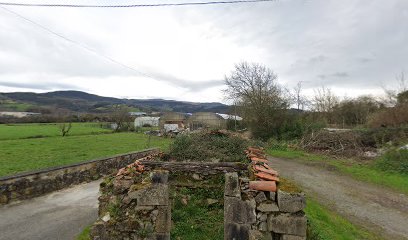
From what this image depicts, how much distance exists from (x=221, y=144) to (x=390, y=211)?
206 inches

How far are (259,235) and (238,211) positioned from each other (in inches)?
17.9

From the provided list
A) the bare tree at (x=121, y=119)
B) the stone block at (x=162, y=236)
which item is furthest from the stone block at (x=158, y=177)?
the bare tree at (x=121, y=119)

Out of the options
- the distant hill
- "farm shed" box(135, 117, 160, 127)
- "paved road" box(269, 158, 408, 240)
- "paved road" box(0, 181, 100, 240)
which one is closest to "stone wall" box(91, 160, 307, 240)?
"paved road" box(0, 181, 100, 240)

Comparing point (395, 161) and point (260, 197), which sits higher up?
point (260, 197)

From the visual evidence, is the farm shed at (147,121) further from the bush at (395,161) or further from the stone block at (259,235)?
the stone block at (259,235)

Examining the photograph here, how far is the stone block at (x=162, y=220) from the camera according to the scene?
189 inches

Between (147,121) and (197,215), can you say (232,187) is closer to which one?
(197,215)

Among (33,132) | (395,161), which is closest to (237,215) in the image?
(395,161)

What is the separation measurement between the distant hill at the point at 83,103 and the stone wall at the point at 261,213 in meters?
72.9

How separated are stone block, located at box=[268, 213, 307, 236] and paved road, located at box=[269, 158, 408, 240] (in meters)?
3.63

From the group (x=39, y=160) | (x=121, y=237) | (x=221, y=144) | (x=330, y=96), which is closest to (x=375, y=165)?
(x=221, y=144)

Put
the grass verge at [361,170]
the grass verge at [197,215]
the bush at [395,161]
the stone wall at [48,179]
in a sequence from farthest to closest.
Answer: the bush at [395,161], the grass verge at [361,170], the stone wall at [48,179], the grass verge at [197,215]

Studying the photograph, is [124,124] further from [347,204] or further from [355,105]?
[347,204]

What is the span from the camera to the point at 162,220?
483 centimetres
